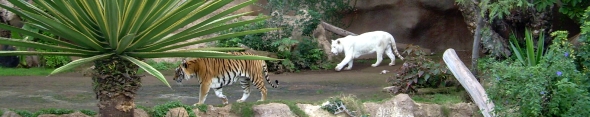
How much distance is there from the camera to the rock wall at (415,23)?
60.8ft

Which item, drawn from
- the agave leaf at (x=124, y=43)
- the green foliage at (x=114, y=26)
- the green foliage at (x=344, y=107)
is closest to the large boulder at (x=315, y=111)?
the green foliage at (x=344, y=107)

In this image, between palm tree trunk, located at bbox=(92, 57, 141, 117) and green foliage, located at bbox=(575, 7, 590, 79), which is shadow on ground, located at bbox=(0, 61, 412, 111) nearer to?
palm tree trunk, located at bbox=(92, 57, 141, 117)

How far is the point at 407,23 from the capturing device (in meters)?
18.6

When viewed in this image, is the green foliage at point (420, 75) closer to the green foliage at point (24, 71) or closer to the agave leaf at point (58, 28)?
the agave leaf at point (58, 28)

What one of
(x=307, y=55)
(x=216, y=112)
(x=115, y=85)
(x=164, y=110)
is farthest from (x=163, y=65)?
(x=115, y=85)

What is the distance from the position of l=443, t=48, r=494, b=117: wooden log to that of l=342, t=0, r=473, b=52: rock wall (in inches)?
404

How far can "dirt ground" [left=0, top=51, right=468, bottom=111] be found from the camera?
880 cm

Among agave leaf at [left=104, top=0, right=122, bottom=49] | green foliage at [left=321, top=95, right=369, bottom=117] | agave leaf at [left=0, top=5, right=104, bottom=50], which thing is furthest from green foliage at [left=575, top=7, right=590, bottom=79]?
agave leaf at [left=0, top=5, right=104, bottom=50]

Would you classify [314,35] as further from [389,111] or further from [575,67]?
[575,67]

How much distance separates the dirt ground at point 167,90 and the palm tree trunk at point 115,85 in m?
2.94

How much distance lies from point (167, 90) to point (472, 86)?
468cm

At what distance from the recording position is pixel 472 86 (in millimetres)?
7867

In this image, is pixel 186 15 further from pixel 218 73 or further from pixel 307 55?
pixel 307 55

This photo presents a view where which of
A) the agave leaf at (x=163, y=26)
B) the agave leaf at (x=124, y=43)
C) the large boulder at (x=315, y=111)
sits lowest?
the large boulder at (x=315, y=111)
